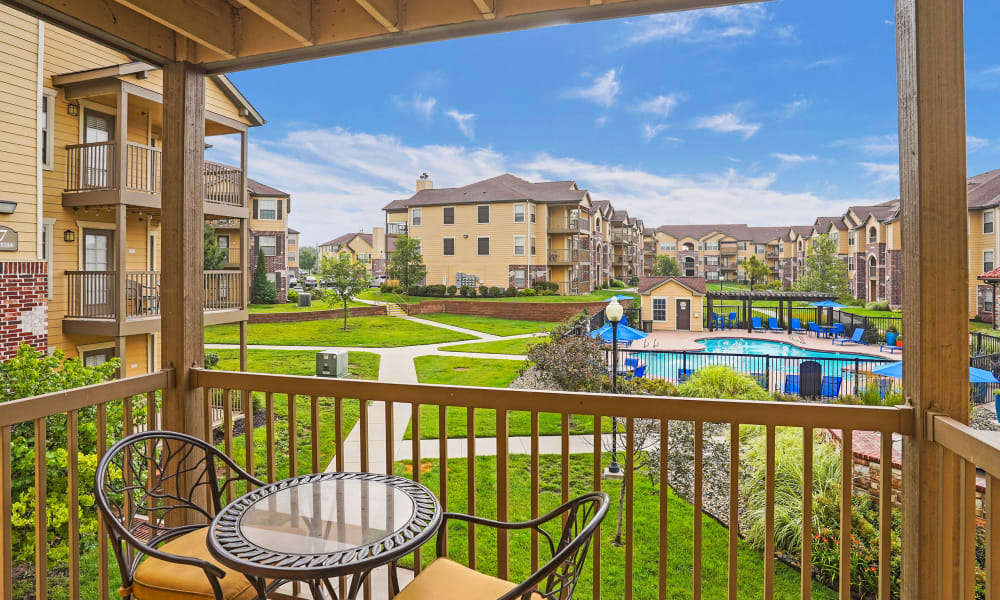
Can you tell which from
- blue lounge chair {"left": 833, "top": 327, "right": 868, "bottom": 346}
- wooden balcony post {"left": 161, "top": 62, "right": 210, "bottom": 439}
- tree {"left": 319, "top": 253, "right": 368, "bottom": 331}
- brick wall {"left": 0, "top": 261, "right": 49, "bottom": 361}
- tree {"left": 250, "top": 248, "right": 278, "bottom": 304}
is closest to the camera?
wooden balcony post {"left": 161, "top": 62, "right": 210, "bottom": 439}

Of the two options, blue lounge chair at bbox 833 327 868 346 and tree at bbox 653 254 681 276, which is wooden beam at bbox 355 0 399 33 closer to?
blue lounge chair at bbox 833 327 868 346

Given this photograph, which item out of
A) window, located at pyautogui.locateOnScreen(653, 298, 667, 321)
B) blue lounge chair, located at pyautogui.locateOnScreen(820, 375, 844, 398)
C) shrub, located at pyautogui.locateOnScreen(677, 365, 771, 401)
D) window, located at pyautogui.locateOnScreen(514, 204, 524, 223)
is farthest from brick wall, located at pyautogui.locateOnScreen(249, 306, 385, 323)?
blue lounge chair, located at pyautogui.locateOnScreen(820, 375, 844, 398)

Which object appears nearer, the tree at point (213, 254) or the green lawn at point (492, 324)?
the tree at point (213, 254)

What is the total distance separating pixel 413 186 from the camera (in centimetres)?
1898

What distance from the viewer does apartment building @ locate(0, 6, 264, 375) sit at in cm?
602

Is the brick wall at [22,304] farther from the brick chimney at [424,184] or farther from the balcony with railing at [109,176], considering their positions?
the brick chimney at [424,184]

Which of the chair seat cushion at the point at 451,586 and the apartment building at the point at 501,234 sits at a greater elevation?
the apartment building at the point at 501,234

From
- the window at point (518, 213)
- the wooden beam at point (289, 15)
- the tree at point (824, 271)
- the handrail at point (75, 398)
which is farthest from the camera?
the window at point (518, 213)

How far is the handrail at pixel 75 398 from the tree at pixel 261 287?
407 inches

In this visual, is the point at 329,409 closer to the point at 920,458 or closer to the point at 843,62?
the point at 920,458

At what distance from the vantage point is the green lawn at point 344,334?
12.6m

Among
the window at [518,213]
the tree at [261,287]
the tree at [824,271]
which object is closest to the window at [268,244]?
the tree at [261,287]

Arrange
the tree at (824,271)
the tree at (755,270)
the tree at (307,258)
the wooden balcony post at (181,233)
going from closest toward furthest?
the wooden balcony post at (181,233) < the tree at (824,271) < the tree at (307,258) < the tree at (755,270)

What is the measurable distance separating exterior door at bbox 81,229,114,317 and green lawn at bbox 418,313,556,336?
7702mm
